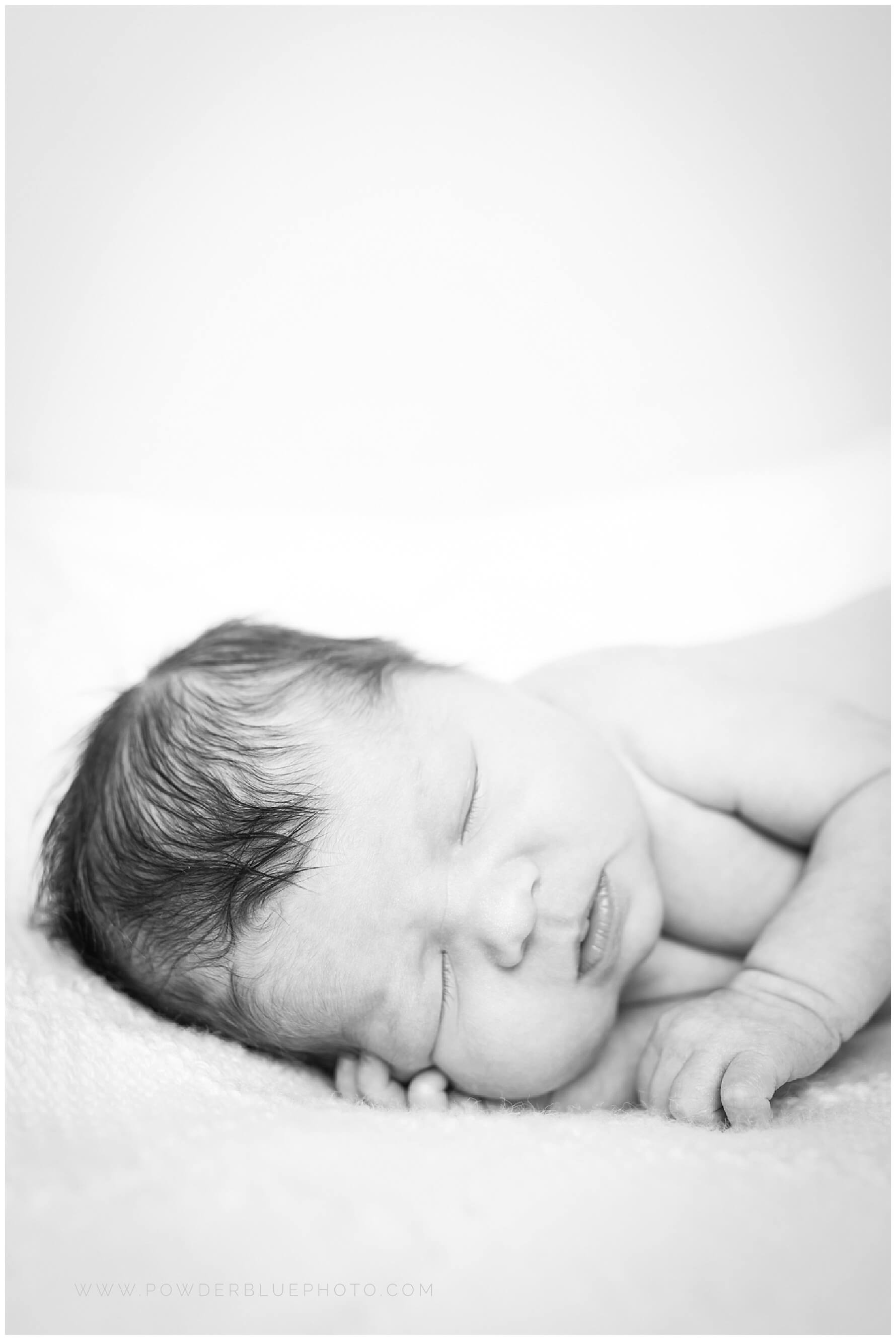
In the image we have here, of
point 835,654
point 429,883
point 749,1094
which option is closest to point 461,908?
point 429,883

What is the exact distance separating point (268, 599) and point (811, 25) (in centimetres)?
128

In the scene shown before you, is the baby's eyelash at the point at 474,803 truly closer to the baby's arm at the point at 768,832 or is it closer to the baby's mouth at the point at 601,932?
the baby's mouth at the point at 601,932

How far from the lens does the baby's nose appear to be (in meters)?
0.86

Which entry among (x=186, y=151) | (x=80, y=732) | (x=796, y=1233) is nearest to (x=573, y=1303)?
(x=796, y=1233)

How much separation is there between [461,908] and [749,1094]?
262 millimetres

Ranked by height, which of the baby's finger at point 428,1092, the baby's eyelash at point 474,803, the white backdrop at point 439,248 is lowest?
the baby's finger at point 428,1092

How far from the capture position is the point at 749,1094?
0.74 meters

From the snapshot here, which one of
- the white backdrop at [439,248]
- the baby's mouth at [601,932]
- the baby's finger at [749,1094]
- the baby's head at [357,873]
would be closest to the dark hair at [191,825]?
the baby's head at [357,873]

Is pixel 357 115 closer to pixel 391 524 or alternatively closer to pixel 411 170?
pixel 411 170

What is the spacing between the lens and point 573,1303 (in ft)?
1.67

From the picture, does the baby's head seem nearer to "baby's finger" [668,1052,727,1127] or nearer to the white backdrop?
"baby's finger" [668,1052,727,1127]

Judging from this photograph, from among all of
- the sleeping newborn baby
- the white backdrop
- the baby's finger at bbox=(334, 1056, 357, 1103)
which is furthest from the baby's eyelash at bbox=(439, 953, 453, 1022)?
the white backdrop

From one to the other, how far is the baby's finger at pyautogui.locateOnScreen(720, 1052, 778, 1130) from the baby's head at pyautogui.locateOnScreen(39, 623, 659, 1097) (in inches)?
7.2

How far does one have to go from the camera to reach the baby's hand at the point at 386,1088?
0.92 metres
